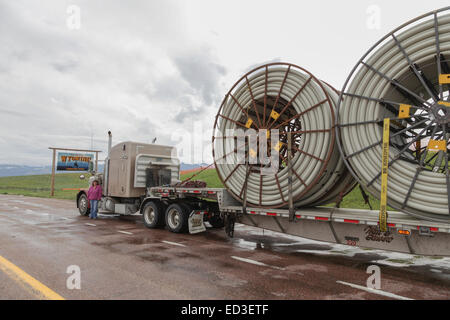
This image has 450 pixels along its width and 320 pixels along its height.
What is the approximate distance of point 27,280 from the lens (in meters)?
4.92

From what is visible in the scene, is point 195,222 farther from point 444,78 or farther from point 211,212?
point 444,78

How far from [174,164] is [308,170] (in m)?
6.80

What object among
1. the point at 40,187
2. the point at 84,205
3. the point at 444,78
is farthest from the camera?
the point at 40,187

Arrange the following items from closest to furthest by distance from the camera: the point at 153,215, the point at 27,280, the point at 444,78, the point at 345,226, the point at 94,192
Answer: the point at 27,280, the point at 444,78, the point at 345,226, the point at 153,215, the point at 94,192

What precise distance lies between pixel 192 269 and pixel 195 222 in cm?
368

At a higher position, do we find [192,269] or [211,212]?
[211,212]

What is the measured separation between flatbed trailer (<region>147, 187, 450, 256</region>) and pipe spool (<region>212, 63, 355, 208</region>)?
1.07ft

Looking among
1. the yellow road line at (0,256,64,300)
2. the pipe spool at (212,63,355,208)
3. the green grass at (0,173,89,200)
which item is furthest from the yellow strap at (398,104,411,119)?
the green grass at (0,173,89,200)

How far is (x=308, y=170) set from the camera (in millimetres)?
6945

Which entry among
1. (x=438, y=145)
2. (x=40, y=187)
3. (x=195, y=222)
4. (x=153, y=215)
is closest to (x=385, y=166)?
(x=438, y=145)

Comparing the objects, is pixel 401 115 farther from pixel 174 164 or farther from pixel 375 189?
pixel 174 164

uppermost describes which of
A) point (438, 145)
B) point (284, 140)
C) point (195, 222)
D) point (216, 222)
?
point (284, 140)

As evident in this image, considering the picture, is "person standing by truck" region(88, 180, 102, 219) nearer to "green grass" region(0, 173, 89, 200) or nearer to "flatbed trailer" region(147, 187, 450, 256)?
"flatbed trailer" region(147, 187, 450, 256)
